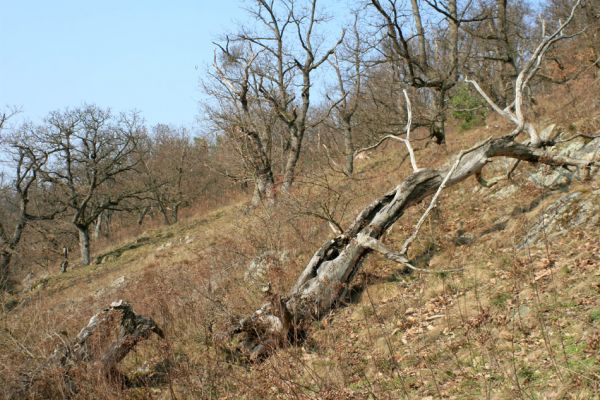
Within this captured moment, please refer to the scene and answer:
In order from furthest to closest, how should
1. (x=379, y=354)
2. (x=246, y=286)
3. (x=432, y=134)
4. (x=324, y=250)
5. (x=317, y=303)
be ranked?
1. (x=432, y=134)
2. (x=246, y=286)
3. (x=324, y=250)
4. (x=317, y=303)
5. (x=379, y=354)

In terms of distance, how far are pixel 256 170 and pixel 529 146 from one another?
34.2ft

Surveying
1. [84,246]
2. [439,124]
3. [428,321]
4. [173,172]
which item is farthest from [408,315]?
[173,172]

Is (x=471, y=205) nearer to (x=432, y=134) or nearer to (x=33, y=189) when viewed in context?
(x=432, y=134)

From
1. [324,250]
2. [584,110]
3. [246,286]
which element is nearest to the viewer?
[324,250]

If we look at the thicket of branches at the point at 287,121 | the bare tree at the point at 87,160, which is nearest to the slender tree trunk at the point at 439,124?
the thicket of branches at the point at 287,121

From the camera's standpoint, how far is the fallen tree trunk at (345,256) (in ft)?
19.2

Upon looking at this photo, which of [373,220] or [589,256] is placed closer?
[589,256]

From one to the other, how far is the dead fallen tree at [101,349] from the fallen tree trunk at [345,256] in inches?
52.4

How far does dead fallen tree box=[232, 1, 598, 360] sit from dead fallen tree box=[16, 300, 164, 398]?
1.32 m

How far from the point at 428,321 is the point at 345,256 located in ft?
5.32

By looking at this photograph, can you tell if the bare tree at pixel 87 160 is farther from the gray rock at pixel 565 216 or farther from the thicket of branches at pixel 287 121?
the gray rock at pixel 565 216

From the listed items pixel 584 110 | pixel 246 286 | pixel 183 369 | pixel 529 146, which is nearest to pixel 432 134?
pixel 584 110

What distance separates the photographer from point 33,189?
31125 millimetres

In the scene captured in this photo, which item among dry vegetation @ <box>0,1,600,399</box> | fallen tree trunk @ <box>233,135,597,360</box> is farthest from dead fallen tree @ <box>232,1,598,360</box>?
dry vegetation @ <box>0,1,600,399</box>
